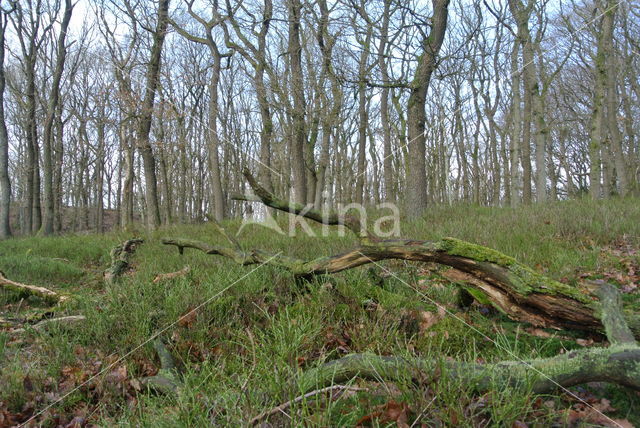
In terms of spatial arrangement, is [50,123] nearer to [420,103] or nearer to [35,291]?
[35,291]

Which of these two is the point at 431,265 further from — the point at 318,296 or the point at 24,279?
the point at 24,279

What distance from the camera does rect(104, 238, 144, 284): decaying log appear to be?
→ 19.0 ft

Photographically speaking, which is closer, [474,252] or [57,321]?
[474,252]

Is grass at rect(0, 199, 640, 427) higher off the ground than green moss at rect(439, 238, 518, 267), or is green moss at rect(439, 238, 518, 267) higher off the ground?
green moss at rect(439, 238, 518, 267)

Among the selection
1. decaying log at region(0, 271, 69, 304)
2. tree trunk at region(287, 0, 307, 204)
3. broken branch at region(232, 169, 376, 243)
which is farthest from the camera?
tree trunk at region(287, 0, 307, 204)

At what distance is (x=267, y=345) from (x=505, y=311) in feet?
6.27

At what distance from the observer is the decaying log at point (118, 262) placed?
579cm

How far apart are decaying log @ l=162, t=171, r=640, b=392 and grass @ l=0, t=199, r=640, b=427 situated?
10 cm

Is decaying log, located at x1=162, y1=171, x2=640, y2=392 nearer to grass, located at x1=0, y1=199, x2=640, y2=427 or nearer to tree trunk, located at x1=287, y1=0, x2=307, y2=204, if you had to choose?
grass, located at x1=0, y1=199, x2=640, y2=427

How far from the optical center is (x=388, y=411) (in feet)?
6.15

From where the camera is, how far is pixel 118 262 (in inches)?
241

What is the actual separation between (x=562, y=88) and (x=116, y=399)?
2797 centimetres

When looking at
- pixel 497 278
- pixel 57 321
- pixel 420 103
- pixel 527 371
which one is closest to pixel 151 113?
pixel 420 103

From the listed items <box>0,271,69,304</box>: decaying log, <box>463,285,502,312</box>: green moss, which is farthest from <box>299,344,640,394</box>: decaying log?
<box>0,271,69,304</box>: decaying log
